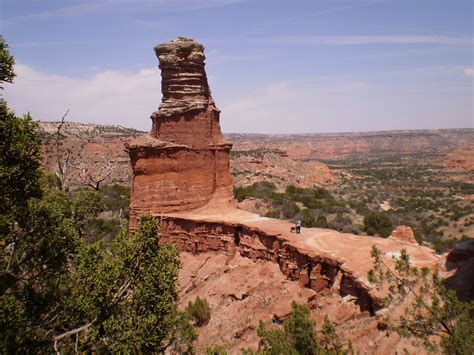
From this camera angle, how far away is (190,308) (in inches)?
709

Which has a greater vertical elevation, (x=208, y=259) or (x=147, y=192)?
(x=147, y=192)

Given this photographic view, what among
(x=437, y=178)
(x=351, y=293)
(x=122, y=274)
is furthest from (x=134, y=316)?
(x=437, y=178)

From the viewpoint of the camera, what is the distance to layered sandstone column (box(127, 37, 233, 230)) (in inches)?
934

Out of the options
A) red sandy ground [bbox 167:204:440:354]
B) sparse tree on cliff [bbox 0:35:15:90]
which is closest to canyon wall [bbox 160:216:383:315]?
red sandy ground [bbox 167:204:440:354]

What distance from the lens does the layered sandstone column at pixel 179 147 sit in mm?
23734

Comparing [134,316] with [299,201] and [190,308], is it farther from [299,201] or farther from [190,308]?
[299,201]

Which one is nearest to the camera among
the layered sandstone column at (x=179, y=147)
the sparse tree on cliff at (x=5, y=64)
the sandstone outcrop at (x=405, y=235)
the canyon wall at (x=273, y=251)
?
the sparse tree on cliff at (x=5, y=64)

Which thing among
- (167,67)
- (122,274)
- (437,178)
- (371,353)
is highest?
(167,67)

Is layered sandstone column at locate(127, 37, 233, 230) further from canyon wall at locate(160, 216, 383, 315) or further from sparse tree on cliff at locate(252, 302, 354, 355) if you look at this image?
sparse tree on cliff at locate(252, 302, 354, 355)

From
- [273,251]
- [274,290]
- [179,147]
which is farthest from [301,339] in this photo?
[179,147]

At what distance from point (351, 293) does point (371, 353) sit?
275cm

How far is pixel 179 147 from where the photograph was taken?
2425cm

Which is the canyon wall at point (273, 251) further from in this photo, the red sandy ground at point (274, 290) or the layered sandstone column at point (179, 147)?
the layered sandstone column at point (179, 147)

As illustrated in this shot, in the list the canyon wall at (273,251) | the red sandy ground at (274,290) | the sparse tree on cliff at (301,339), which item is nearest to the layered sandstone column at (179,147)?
the canyon wall at (273,251)
